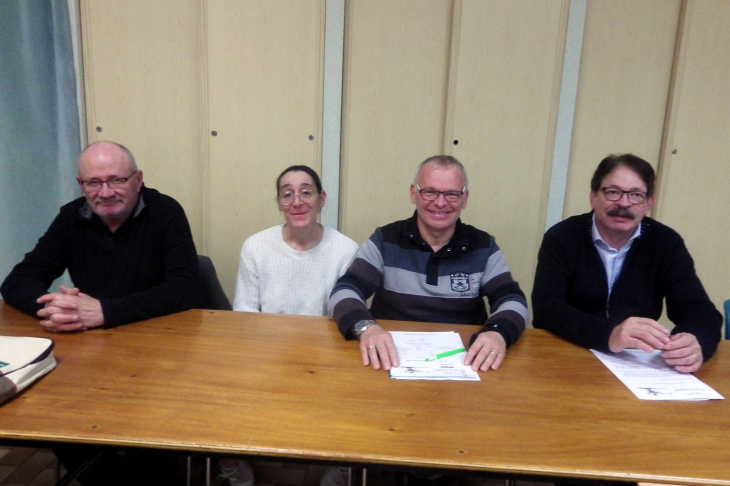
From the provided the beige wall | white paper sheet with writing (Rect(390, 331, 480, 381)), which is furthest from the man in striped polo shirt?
the beige wall

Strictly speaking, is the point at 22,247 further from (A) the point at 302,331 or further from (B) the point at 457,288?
(B) the point at 457,288

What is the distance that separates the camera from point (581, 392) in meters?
1.24

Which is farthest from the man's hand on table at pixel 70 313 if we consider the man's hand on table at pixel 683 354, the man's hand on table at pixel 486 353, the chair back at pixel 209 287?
the man's hand on table at pixel 683 354

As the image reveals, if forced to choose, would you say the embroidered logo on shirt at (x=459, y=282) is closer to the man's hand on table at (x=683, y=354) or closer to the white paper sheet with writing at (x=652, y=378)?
the white paper sheet with writing at (x=652, y=378)

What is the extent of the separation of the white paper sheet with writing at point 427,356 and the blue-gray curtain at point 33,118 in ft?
8.20

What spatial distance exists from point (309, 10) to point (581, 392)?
8.05 ft

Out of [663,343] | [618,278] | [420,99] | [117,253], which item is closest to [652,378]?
[663,343]

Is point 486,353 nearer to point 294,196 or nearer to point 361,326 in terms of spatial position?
point 361,326

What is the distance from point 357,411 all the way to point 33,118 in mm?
2824

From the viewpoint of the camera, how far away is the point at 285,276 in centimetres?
215

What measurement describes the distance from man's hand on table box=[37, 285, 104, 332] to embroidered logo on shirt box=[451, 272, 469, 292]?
4.00ft

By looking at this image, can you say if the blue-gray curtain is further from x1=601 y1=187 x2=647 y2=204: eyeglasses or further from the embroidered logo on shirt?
x1=601 y1=187 x2=647 y2=204: eyeglasses

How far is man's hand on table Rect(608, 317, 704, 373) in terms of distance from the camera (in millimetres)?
1370

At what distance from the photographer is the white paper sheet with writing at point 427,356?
4.30 ft
